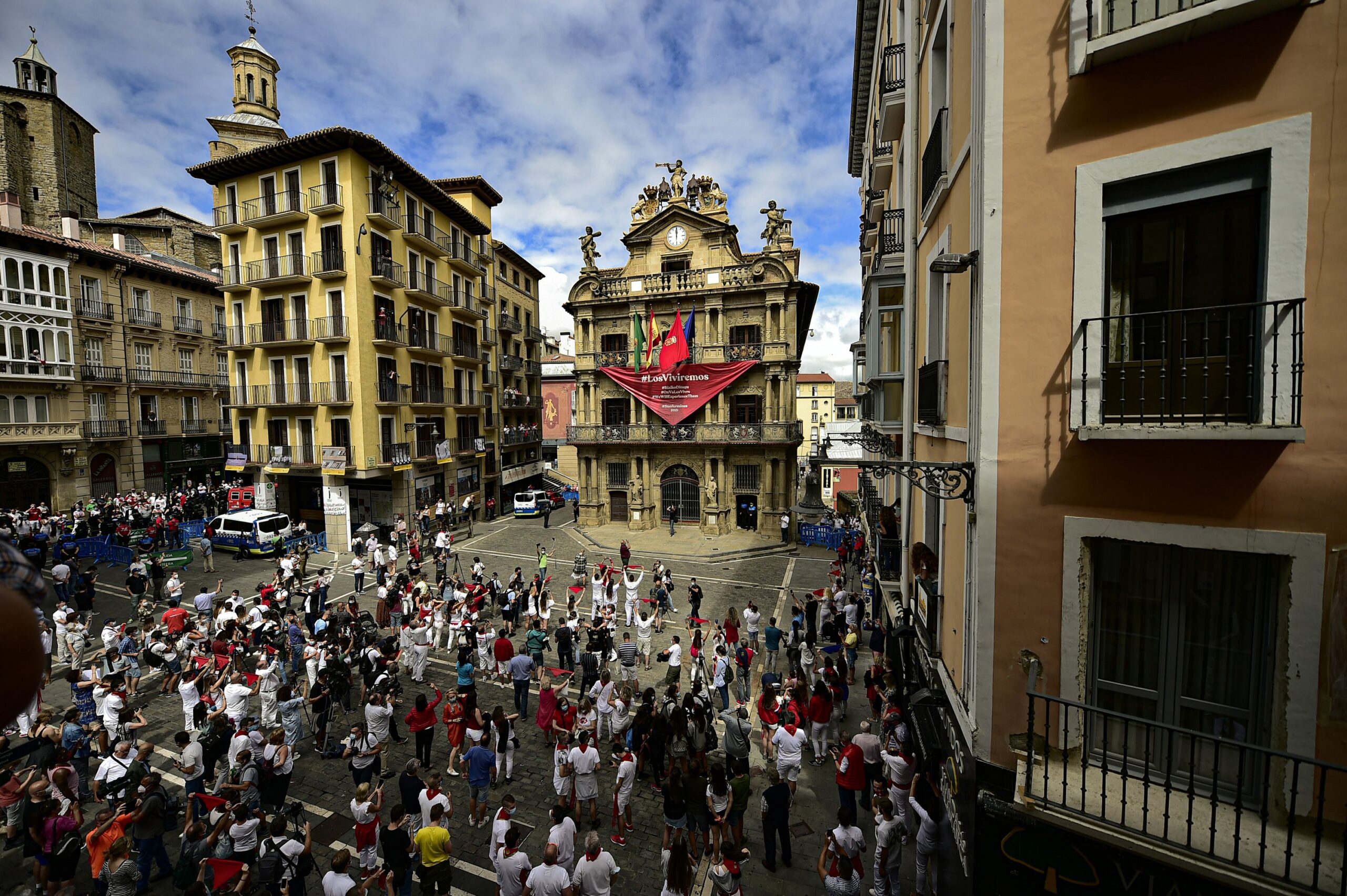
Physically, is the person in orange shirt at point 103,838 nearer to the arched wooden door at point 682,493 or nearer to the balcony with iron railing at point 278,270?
the balcony with iron railing at point 278,270

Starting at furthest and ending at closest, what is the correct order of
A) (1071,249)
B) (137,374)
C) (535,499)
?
(535,499)
(137,374)
(1071,249)

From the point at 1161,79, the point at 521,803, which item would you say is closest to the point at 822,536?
the point at 521,803

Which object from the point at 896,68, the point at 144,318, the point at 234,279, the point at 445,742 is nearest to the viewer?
the point at 896,68

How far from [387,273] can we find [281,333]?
5.89 metres

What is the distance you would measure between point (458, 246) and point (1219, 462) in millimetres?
36058

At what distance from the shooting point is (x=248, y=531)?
2431 cm

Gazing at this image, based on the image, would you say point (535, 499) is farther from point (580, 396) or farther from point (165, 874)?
point (165, 874)

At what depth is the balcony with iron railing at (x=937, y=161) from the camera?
7113 millimetres

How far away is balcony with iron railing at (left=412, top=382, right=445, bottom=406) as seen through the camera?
2953 centimetres

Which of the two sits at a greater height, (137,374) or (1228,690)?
(137,374)

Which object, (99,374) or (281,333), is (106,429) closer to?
(99,374)

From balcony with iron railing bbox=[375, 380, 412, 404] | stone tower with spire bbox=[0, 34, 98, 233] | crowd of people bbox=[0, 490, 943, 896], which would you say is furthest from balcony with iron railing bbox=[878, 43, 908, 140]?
stone tower with spire bbox=[0, 34, 98, 233]

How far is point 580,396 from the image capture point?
111ft

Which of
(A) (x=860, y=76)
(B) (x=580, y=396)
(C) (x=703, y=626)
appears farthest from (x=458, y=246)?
(C) (x=703, y=626)
